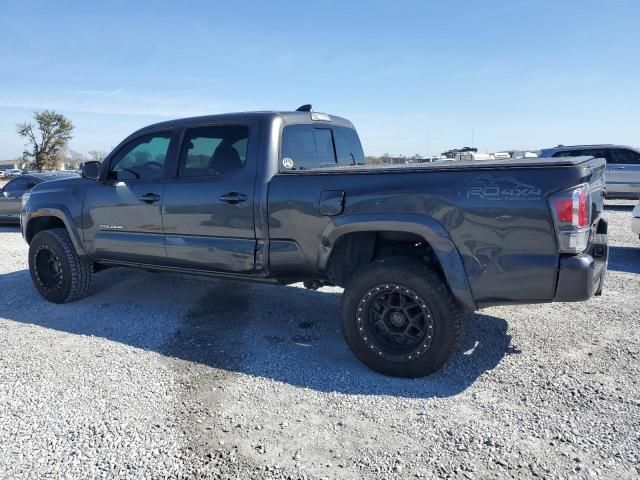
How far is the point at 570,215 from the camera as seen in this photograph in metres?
3.02

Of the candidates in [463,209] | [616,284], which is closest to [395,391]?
[463,209]

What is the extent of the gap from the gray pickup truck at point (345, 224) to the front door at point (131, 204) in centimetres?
2

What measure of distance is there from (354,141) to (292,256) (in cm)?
207

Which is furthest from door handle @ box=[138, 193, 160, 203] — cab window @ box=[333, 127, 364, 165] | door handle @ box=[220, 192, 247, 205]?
cab window @ box=[333, 127, 364, 165]

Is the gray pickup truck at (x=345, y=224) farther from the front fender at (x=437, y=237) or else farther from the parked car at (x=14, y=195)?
the parked car at (x=14, y=195)

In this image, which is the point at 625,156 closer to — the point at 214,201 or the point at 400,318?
the point at 400,318

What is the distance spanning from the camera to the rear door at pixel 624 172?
13.9 metres

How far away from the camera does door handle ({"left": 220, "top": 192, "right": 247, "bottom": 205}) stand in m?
4.14

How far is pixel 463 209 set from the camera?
129 inches

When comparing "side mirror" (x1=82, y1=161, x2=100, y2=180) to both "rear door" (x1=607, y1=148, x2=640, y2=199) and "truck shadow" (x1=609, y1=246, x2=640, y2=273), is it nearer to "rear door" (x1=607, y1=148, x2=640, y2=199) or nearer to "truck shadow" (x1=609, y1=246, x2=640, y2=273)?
"truck shadow" (x1=609, y1=246, x2=640, y2=273)

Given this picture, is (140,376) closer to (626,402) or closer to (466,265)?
(466,265)

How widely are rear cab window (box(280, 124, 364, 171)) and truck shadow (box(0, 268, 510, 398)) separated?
1484 mm

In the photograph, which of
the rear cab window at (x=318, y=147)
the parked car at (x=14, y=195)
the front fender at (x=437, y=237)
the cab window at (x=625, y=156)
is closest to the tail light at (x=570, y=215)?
the front fender at (x=437, y=237)

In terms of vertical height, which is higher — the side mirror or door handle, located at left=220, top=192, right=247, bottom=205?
the side mirror
